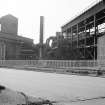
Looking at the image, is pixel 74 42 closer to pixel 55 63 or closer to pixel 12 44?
pixel 55 63

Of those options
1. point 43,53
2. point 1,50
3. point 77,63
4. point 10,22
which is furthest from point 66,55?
point 10,22

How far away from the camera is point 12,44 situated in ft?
208

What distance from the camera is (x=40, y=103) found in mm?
5098

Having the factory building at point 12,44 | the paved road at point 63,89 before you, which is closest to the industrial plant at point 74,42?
the factory building at point 12,44

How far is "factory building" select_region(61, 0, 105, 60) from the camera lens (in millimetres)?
33156

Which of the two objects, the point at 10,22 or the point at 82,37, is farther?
the point at 10,22

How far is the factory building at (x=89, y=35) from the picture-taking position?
33156 millimetres

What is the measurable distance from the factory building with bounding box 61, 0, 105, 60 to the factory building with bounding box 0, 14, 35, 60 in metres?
21.3

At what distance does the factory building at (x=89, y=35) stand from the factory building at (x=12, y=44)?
21.3m

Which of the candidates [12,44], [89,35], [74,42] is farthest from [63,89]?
[12,44]

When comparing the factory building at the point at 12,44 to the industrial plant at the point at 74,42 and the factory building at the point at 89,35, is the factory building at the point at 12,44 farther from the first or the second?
the factory building at the point at 89,35

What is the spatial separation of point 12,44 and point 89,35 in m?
31.0

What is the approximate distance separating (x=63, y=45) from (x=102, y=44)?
47.2ft

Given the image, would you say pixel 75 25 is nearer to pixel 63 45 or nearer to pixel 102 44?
pixel 63 45
